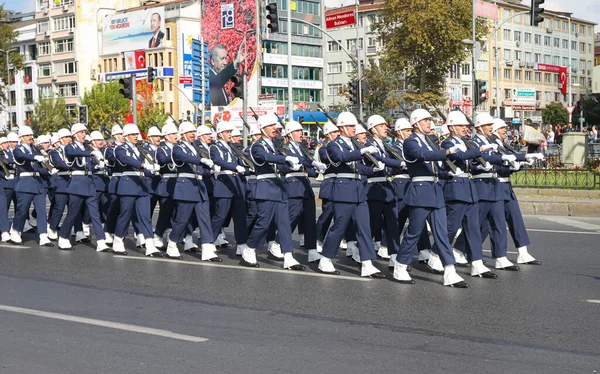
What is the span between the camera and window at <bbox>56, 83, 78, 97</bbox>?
9500 cm

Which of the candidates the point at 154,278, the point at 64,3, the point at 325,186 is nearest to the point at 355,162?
the point at 325,186

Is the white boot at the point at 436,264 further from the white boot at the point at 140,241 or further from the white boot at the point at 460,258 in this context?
the white boot at the point at 140,241

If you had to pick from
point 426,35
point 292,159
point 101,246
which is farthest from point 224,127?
point 426,35

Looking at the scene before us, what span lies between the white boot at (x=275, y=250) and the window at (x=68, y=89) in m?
85.0

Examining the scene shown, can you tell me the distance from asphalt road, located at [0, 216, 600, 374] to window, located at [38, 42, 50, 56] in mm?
89675

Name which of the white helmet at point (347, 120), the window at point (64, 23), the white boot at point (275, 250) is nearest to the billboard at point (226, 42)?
the window at point (64, 23)

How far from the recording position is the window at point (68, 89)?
3740 inches

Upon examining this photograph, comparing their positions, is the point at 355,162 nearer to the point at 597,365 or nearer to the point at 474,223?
the point at 474,223

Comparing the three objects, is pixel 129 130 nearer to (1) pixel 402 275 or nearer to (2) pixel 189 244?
(2) pixel 189 244

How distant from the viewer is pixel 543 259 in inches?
482

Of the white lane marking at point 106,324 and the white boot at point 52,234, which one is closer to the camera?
the white lane marking at point 106,324

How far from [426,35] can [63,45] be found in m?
60.5

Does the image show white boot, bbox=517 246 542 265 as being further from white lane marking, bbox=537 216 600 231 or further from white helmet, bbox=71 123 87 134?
white helmet, bbox=71 123 87 134

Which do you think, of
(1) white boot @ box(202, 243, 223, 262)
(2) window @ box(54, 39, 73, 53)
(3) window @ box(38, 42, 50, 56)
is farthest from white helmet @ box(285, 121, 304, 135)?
(3) window @ box(38, 42, 50, 56)
